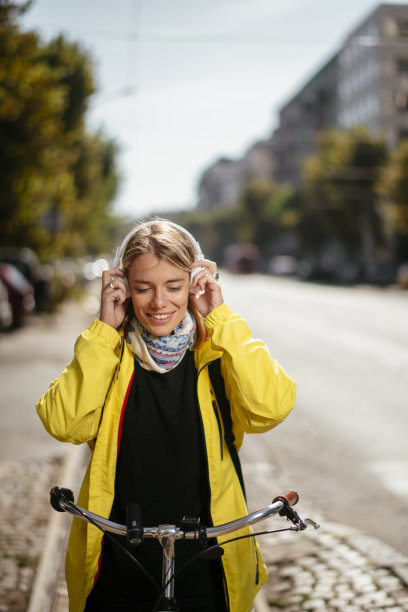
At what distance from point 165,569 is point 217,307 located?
30.5 inches

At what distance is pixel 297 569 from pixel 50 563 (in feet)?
4.77

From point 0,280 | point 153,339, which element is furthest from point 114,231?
point 153,339

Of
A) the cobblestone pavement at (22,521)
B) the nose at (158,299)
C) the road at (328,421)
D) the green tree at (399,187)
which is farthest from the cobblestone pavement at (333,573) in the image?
the green tree at (399,187)

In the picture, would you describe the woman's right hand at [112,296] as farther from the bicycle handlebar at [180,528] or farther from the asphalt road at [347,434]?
the asphalt road at [347,434]

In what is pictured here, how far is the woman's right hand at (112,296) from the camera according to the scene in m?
2.28

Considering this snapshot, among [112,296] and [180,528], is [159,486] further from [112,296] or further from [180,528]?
[112,296]

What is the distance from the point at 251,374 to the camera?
84.0 inches

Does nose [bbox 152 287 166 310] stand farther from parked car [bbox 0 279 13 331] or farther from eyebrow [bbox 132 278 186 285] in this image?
parked car [bbox 0 279 13 331]

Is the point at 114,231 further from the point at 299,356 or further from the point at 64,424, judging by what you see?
the point at 64,424

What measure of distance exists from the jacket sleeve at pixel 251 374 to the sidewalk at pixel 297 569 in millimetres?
2015

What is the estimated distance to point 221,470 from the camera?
2172mm

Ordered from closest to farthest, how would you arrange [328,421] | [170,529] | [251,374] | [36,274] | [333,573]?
[170,529] < [251,374] < [333,573] < [328,421] < [36,274]

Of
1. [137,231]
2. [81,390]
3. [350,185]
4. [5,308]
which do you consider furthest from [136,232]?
[350,185]

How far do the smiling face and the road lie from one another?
316 centimetres
